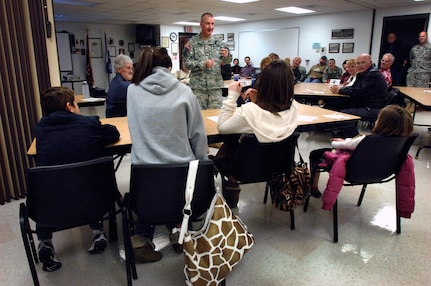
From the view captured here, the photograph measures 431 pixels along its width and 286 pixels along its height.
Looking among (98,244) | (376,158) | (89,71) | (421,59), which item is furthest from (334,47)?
(98,244)

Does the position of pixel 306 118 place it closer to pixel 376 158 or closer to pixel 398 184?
pixel 376 158

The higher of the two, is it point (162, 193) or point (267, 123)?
point (267, 123)

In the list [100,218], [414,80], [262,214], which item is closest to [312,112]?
[262,214]

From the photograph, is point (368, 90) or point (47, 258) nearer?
point (47, 258)

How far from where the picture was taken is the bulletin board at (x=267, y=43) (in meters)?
10.8

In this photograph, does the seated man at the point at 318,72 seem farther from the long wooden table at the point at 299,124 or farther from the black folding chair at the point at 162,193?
the black folding chair at the point at 162,193

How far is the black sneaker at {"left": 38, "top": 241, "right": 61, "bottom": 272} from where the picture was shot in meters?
1.87

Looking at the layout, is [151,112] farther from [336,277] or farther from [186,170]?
[336,277]

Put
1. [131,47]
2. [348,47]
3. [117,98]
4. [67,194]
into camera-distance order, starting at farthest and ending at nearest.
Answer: [131,47] → [348,47] → [117,98] → [67,194]

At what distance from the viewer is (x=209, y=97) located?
12.2ft

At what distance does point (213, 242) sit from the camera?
1545 mm

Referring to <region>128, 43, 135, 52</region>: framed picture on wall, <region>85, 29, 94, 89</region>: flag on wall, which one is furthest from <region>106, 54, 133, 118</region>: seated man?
→ <region>128, 43, 135, 52</region>: framed picture on wall

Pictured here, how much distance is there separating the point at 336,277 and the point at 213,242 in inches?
31.8

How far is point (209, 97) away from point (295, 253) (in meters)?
2.17
